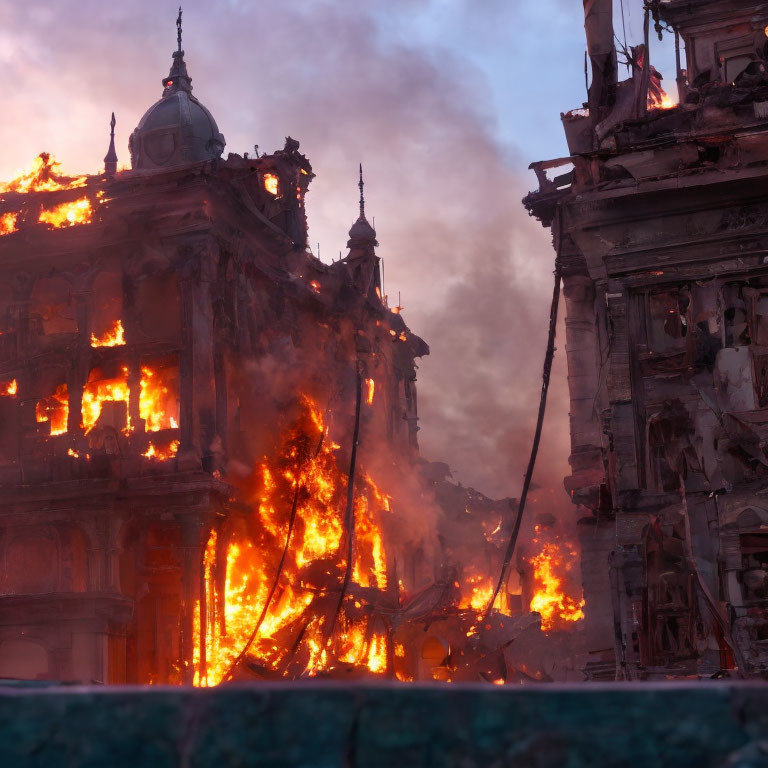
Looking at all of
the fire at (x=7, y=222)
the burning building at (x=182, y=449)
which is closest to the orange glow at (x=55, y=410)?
the burning building at (x=182, y=449)

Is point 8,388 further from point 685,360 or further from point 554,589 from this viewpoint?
point 554,589

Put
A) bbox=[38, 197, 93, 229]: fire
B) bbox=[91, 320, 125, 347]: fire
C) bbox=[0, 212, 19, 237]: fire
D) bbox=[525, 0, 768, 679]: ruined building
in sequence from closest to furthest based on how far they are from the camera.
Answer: bbox=[525, 0, 768, 679]: ruined building, bbox=[91, 320, 125, 347]: fire, bbox=[38, 197, 93, 229]: fire, bbox=[0, 212, 19, 237]: fire

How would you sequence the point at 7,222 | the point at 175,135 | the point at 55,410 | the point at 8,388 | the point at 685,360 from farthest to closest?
the point at 175,135 < the point at 7,222 < the point at 8,388 < the point at 55,410 < the point at 685,360

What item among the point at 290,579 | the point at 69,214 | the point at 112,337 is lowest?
the point at 290,579

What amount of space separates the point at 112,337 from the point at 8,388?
3967 millimetres

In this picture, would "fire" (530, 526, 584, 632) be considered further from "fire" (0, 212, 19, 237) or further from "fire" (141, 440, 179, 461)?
"fire" (0, 212, 19, 237)

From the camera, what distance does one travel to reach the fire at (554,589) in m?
57.8

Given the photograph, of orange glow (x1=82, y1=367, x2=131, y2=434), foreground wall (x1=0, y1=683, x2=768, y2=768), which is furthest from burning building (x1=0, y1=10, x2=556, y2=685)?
foreground wall (x1=0, y1=683, x2=768, y2=768)

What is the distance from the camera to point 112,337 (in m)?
37.0

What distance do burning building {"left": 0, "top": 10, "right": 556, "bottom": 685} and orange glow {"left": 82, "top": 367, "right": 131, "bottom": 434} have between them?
61mm

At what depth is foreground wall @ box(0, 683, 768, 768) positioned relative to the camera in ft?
7.33

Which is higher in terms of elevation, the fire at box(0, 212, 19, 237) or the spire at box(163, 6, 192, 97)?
the spire at box(163, 6, 192, 97)

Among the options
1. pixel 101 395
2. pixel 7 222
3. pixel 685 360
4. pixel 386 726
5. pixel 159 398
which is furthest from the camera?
pixel 7 222

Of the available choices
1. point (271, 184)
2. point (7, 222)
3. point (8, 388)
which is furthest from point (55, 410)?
point (271, 184)
